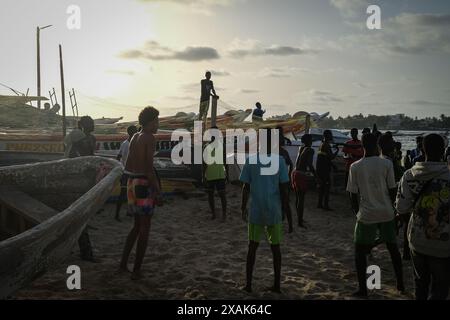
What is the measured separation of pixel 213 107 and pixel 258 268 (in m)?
7.51

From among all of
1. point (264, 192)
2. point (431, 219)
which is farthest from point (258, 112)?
point (431, 219)

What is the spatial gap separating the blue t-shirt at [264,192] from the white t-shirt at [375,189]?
2.99ft

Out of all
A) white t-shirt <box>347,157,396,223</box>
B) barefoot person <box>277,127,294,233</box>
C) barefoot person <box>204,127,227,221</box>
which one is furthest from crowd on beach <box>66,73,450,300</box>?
barefoot person <box>204,127,227,221</box>

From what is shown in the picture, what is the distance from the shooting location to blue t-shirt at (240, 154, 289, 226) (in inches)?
178

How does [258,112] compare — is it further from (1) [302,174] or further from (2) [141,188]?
(2) [141,188]

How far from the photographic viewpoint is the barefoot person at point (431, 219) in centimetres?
335

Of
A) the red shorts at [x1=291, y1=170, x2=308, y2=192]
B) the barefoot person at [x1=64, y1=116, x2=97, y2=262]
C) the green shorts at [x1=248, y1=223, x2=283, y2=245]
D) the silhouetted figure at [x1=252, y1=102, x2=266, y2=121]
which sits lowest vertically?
the green shorts at [x1=248, y1=223, x2=283, y2=245]

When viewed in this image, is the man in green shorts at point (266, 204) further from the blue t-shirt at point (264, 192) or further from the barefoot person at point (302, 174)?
the barefoot person at point (302, 174)

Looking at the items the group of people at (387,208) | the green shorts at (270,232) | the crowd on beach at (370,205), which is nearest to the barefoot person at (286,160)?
the crowd on beach at (370,205)

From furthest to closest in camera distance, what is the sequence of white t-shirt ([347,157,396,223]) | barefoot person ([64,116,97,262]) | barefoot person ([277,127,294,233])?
1. barefoot person ([64,116,97,262])
2. barefoot person ([277,127,294,233])
3. white t-shirt ([347,157,396,223])

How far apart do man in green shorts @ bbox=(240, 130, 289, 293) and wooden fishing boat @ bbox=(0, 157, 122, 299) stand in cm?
185

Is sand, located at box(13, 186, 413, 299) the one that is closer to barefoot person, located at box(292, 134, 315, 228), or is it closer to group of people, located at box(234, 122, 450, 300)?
group of people, located at box(234, 122, 450, 300)

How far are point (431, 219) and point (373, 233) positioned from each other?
1063 millimetres
